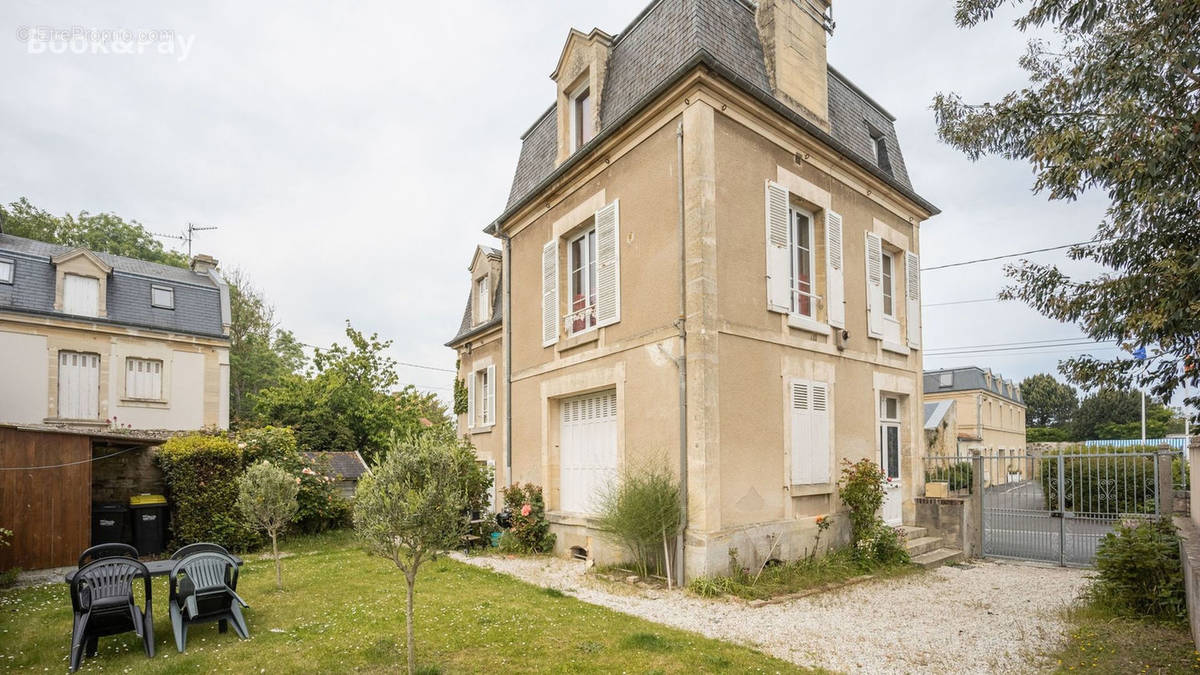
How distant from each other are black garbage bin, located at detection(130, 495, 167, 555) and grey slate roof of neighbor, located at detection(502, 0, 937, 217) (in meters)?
8.36

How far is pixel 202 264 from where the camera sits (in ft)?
73.4

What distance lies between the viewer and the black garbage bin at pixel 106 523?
1052cm

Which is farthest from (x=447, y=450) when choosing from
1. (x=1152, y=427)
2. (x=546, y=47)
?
(x=1152, y=427)

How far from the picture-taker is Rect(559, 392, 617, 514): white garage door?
32.6 feet

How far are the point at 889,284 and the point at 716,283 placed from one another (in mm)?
5643

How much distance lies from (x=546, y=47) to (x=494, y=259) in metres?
6.27

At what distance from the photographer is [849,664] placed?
5.00 m

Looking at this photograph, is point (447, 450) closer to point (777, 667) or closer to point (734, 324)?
point (777, 667)

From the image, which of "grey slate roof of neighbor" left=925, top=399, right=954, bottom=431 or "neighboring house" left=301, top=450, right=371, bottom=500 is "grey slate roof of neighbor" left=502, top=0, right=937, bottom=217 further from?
"grey slate roof of neighbor" left=925, top=399, right=954, bottom=431

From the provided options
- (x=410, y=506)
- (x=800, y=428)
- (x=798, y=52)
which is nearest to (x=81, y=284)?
(x=410, y=506)

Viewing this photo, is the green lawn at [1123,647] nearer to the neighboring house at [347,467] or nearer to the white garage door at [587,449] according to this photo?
the white garage door at [587,449]

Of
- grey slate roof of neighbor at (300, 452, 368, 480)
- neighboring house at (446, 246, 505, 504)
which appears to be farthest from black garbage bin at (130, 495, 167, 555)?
neighboring house at (446, 246, 505, 504)

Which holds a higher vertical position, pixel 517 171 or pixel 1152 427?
pixel 517 171

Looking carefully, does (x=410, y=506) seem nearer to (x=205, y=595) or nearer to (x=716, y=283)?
(x=205, y=595)
